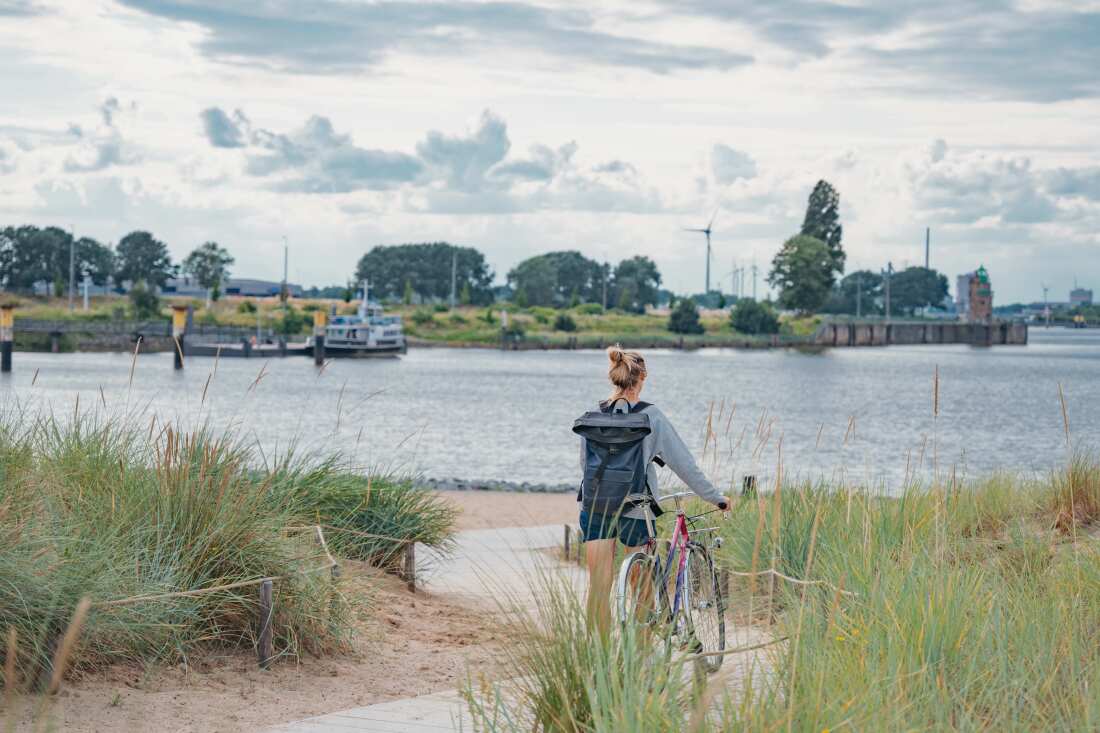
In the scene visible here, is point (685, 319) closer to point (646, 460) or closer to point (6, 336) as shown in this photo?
point (6, 336)

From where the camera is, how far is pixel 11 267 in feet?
465

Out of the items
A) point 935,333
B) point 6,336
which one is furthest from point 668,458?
point 935,333

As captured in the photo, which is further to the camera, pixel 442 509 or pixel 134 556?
pixel 442 509

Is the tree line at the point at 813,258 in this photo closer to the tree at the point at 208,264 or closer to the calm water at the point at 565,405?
the calm water at the point at 565,405

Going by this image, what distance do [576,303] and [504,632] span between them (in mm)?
162071

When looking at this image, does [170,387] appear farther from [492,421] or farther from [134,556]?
[134,556]

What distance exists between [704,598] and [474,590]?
409 centimetres

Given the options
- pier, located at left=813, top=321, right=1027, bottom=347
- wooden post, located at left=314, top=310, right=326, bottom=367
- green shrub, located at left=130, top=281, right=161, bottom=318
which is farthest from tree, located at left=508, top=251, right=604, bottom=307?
wooden post, located at left=314, top=310, right=326, bottom=367

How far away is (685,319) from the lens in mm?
145125

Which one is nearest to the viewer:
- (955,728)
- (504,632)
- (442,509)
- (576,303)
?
(955,728)

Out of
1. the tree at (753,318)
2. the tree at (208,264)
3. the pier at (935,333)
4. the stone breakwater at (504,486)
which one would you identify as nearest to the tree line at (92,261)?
the tree at (208,264)

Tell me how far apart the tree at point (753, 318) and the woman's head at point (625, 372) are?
144340 mm

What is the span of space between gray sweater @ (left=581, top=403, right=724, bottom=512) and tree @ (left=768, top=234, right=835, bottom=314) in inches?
5547

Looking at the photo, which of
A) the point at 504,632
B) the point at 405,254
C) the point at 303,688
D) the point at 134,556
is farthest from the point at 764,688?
the point at 405,254
